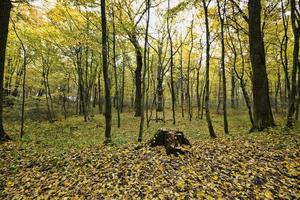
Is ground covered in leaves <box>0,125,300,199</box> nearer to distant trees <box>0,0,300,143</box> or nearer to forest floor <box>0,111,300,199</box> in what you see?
forest floor <box>0,111,300,199</box>

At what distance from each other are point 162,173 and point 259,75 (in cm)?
697

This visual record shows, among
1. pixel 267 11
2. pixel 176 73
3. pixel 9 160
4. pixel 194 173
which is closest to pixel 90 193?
pixel 194 173

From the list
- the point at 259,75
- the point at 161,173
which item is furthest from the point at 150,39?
the point at 161,173

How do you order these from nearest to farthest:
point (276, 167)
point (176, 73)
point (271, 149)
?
point (276, 167) < point (271, 149) < point (176, 73)

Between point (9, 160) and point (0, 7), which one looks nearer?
point (9, 160)

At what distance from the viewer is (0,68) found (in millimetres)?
9336

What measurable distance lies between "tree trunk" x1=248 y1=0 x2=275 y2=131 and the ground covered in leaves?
1826mm

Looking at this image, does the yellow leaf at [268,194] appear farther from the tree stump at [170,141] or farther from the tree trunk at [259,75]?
the tree trunk at [259,75]

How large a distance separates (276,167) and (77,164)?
5.76 m

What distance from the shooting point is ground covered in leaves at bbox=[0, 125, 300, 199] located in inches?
180

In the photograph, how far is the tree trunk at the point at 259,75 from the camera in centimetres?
944

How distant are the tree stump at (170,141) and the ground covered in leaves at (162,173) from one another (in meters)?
0.26

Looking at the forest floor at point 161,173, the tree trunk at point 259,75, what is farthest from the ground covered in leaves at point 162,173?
the tree trunk at point 259,75

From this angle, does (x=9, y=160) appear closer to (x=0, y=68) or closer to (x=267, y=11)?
(x=0, y=68)
